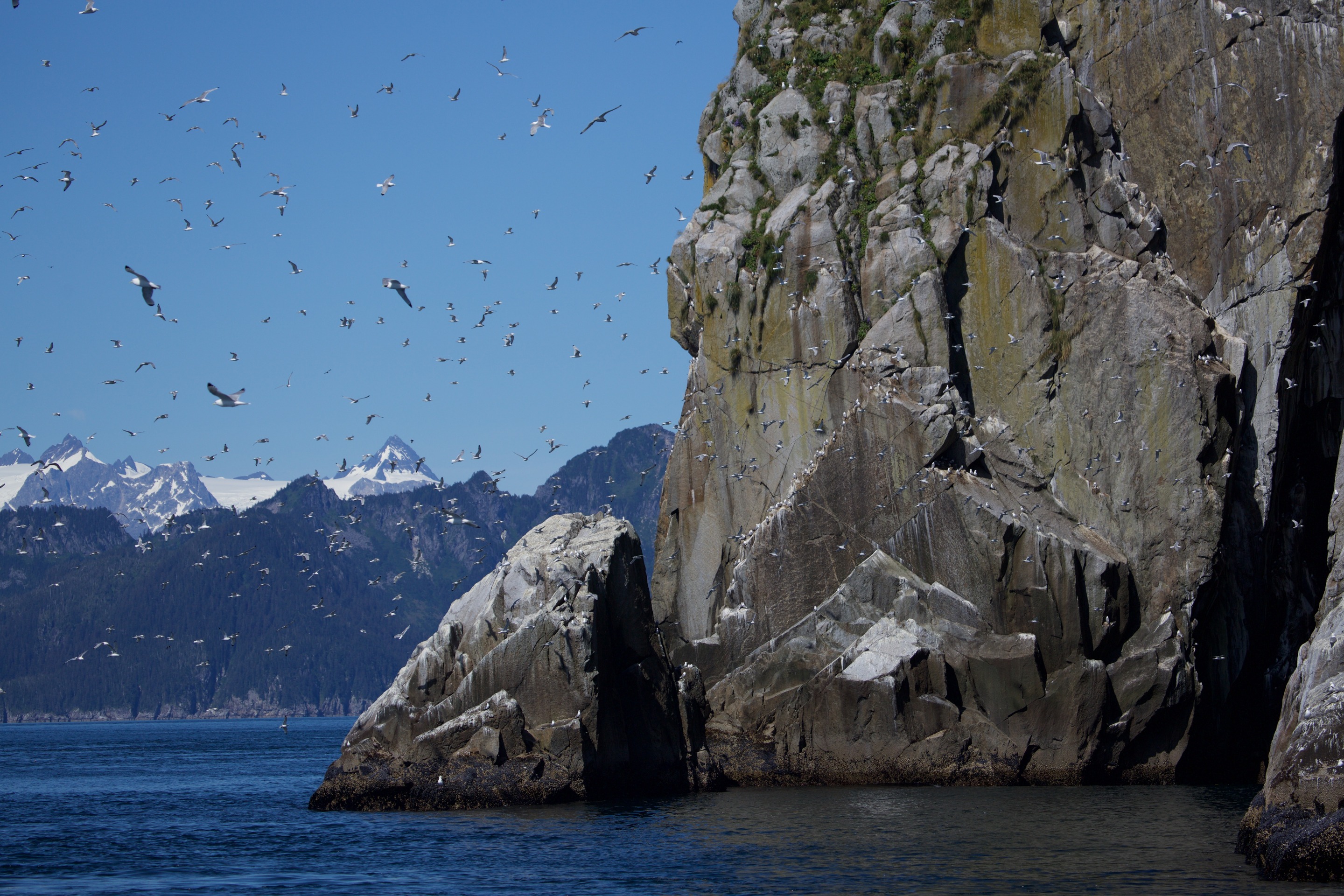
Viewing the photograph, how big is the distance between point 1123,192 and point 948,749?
2400 cm

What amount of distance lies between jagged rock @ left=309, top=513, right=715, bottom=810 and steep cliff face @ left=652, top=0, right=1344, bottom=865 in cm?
507

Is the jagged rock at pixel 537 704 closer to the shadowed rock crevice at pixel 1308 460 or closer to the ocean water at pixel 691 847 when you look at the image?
the ocean water at pixel 691 847

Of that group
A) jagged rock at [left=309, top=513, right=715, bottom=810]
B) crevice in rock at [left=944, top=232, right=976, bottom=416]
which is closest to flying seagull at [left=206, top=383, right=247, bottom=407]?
jagged rock at [left=309, top=513, right=715, bottom=810]

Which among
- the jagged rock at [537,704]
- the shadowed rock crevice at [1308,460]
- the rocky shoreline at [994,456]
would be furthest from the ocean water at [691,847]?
the shadowed rock crevice at [1308,460]

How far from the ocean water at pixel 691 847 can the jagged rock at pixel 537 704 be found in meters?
1.46

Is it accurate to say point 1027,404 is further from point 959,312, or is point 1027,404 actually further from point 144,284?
point 144,284

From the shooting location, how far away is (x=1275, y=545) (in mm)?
53562

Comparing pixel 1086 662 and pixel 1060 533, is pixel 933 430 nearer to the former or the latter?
Result: pixel 1060 533

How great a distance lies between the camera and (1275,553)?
53.6 m

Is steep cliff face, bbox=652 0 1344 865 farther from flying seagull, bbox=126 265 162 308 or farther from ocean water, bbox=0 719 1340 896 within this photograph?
flying seagull, bbox=126 265 162 308

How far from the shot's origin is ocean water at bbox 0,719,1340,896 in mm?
29641

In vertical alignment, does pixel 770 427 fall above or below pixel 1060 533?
above

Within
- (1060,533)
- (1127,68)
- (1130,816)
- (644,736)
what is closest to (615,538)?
(644,736)

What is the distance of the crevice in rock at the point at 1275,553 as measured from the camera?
5075 centimetres
